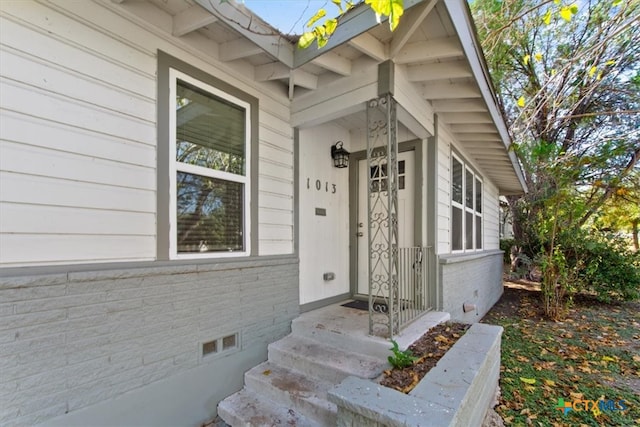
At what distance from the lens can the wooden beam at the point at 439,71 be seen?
113 inches

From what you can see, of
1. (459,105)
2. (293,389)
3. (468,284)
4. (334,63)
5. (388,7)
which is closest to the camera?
(388,7)

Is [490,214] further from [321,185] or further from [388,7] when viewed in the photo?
[388,7]

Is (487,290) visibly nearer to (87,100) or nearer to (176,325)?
(176,325)

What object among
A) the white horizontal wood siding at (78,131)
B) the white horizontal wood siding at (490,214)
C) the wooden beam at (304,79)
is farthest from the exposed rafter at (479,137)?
the white horizontal wood siding at (78,131)

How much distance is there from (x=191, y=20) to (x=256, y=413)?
317 centimetres

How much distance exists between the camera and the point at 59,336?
5.91 feet

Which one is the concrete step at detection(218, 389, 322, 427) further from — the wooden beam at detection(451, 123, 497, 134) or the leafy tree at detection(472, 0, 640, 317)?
the leafy tree at detection(472, 0, 640, 317)

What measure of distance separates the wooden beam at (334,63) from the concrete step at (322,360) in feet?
8.78

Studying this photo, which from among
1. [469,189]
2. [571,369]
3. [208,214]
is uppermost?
[469,189]

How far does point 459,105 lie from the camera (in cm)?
372

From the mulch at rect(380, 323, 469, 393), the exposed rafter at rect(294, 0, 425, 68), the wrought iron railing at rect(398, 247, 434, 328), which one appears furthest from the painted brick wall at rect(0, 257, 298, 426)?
the exposed rafter at rect(294, 0, 425, 68)

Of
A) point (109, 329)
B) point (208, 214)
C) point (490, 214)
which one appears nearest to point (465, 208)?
point (490, 214)

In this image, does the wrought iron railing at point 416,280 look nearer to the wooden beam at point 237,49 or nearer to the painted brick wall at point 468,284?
the painted brick wall at point 468,284

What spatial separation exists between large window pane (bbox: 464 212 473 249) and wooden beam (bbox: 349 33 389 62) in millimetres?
3897
